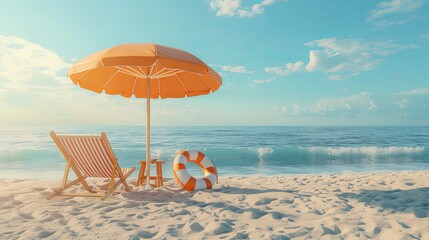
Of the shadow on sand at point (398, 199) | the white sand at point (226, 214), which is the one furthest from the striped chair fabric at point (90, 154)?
the shadow on sand at point (398, 199)

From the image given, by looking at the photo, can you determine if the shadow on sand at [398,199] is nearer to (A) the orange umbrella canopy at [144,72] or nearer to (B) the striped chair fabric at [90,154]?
(A) the orange umbrella canopy at [144,72]

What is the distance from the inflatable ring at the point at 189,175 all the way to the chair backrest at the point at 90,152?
0.98m

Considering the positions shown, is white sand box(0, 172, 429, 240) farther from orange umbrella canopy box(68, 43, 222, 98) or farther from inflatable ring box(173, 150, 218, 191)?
orange umbrella canopy box(68, 43, 222, 98)

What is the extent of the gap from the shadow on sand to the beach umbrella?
100 inches

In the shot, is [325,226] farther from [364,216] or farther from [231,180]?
[231,180]

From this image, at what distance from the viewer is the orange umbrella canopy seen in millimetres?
3385

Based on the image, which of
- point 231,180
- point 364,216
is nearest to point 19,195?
point 231,180

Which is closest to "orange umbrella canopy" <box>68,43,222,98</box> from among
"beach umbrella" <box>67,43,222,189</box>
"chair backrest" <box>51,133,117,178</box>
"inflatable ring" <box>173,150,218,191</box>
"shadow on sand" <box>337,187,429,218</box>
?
"beach umbrella" <box>67,43,222,189</box>

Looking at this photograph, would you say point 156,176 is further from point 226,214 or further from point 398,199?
point 398,199

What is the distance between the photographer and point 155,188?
459 centimetres

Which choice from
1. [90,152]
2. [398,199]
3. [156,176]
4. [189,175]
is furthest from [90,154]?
[398,199]

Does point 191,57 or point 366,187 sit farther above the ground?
point 191,57

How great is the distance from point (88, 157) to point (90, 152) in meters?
0.10

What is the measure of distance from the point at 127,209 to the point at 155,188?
1239 millimetres
